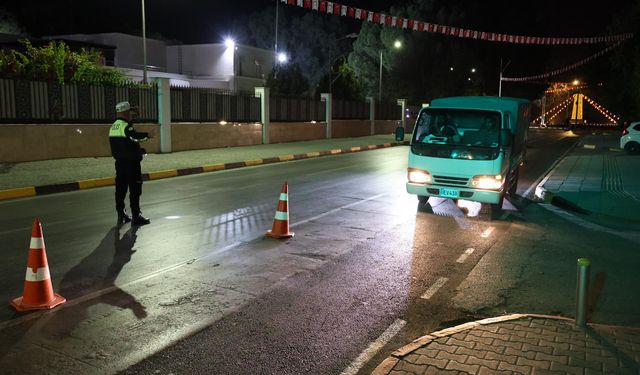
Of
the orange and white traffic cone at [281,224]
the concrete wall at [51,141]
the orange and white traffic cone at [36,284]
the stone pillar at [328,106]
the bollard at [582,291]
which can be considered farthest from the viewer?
the stone pillar at [328,106]

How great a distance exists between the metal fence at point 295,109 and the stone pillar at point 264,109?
0.60 meters

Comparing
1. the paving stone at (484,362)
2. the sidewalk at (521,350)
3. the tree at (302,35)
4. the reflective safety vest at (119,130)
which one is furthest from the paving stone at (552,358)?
the tree at (302,35)

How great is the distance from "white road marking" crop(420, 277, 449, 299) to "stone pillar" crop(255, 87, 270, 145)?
2210 centimetres

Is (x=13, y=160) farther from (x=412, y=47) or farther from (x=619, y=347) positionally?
(x=412, y=47)

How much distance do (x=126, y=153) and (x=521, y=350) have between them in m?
6.61

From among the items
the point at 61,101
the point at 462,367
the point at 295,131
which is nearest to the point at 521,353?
the point at 462,367

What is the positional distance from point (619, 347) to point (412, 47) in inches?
2058

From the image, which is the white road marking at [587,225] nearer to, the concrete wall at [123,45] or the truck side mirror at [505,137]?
the truck side mirror at [505,137]

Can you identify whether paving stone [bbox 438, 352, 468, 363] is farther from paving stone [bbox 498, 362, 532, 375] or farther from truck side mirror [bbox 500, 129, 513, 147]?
truck side mirror [bbox 500, 129, 513, 147]

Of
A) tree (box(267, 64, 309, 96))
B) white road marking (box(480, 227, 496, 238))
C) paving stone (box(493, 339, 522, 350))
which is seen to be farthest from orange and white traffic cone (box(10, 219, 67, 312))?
tree (box(267, 64, 309, 96))

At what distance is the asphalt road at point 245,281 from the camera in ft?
13.9

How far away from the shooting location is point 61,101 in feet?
57.7

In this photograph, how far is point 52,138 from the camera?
56.5 ft

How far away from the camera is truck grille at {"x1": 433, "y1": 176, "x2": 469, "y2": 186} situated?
32.0 feet
